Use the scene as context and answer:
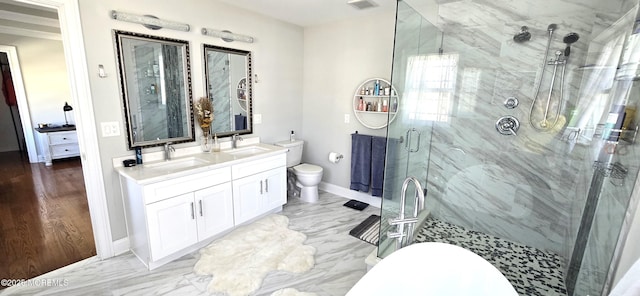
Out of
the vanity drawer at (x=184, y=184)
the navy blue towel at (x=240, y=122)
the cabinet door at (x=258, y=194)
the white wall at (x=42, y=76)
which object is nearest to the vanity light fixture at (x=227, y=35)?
the navy blue towel at (x=240, y=122)

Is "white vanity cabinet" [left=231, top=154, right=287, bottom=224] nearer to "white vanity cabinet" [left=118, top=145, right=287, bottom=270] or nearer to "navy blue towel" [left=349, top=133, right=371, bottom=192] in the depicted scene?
"white vanity cabinet" [left=118, top=145, right=287, bottom=270]

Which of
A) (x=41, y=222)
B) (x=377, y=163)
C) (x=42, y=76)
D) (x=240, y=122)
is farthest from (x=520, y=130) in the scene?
(x=42, y=76)

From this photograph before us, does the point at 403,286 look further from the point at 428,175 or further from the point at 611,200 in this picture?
the point at 428,175

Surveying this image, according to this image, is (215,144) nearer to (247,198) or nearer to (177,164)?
(177,164)

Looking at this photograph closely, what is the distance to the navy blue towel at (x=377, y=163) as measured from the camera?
3.21m

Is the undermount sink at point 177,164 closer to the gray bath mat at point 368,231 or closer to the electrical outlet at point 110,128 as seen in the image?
the electrical outlet at point 110,128

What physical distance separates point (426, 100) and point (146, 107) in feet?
9.10

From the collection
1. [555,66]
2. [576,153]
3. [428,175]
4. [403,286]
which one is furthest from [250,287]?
[555,66]

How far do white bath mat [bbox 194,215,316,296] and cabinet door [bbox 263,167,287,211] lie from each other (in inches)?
11.6

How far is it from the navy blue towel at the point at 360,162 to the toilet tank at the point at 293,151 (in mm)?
782

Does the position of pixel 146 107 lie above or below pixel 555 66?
below

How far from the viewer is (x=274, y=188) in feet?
10.0

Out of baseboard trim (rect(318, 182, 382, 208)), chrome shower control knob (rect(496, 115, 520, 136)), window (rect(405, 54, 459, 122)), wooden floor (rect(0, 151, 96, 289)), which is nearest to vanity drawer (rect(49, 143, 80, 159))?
wooden floor (rect(0, 151, 96, 289))

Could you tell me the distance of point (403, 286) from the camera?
139 cm
